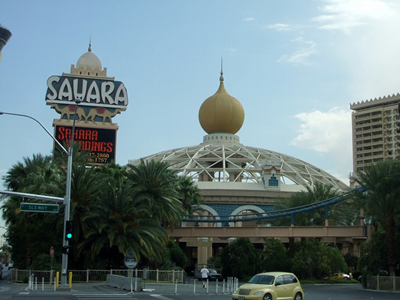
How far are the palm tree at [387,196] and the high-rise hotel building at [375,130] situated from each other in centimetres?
10842

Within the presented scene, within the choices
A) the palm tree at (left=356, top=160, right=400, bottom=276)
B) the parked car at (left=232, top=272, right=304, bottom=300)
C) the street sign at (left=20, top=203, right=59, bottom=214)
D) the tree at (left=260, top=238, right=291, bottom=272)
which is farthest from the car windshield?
the tree at (left=260, top=238, right=291, bottom=272)

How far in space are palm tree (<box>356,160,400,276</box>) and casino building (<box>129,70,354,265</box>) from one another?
2070cm

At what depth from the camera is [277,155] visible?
75812 millimetres

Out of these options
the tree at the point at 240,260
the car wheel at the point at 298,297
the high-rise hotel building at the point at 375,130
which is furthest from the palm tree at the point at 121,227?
the high-rise hotel building at the point at 375,130

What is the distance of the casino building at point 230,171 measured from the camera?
6475cm

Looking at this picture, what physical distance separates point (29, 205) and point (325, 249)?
2708cm

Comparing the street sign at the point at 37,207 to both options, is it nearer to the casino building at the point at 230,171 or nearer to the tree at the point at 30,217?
the tree at the point at 30,217

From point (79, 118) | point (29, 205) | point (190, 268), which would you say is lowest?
point (190, 268)

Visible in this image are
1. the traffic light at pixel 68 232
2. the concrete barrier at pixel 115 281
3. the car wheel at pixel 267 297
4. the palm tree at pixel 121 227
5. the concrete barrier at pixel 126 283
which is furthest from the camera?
the palm tree at pixel 121 227

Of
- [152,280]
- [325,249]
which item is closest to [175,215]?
[152,280]

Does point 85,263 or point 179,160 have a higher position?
point 179,160

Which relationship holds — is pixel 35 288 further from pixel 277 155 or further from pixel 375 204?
pixel 277 155

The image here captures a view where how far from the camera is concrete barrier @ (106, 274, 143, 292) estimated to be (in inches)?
1233

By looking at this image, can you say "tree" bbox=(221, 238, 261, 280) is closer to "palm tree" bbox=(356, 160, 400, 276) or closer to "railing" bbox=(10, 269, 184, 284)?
"railing" bbox=(10, 269, 184, 284)
